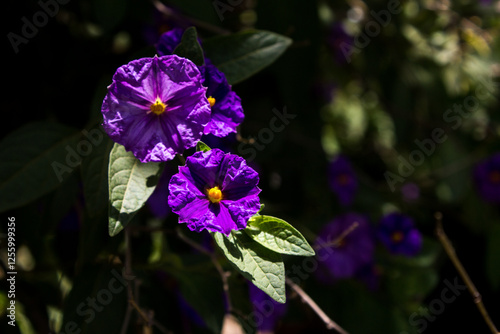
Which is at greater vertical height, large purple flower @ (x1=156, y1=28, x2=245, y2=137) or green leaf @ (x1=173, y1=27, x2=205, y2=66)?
green leaf @ (x1=173, y1=27, x2=205, y2=66)

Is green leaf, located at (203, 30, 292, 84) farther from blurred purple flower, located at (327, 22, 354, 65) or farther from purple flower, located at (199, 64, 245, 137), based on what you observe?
blurred purple flower, located at (327, 22, 354, 65)

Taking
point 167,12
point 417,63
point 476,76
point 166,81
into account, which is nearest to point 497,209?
point 476,76

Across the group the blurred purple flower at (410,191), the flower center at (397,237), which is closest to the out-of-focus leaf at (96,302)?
the flower center at (397,237)

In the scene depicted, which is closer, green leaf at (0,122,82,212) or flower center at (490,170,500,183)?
green leaf at (0,122,82,212)

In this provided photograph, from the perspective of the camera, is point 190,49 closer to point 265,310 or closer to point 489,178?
point 265,310

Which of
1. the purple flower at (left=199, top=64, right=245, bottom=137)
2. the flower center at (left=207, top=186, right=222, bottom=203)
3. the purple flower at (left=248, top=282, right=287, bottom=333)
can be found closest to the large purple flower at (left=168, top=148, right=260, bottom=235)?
the flower center at (left=207, top=186, right=222, bottom=203)

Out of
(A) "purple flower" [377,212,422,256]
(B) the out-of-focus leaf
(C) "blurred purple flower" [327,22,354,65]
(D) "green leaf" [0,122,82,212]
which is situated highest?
(D) "green leaf" [0,122,82,212]
